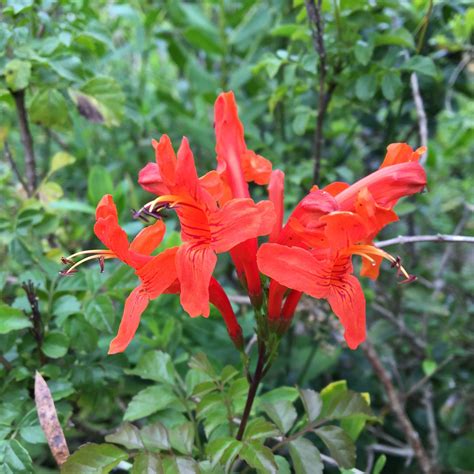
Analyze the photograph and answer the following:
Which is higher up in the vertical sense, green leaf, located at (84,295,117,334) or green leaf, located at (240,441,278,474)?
green leaf, located at (84,295,117,334)

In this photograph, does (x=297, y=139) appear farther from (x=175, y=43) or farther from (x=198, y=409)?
(x=198, y=409)

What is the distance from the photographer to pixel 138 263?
1.08 metres

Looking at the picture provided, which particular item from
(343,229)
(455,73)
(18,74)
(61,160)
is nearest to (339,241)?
(343,229)

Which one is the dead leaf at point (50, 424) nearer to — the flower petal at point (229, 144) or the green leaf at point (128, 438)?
the green leaf at point (128, 438)

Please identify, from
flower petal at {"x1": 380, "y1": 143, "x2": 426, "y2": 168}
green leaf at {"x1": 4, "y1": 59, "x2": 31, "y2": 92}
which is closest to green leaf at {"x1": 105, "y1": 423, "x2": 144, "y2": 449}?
flower petal at {"x1": 380, "y1": 143, "x2": 426, "y2": 168}

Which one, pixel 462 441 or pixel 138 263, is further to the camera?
pixel 462 441

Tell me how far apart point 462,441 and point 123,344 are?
137 cm

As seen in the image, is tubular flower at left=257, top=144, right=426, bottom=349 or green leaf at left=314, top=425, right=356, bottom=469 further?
green leaf at left=314, top=425, right=356, bottom=469

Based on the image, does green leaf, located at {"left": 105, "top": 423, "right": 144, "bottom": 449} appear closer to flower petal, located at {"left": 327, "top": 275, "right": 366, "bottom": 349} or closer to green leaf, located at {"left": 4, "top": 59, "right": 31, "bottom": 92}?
flower petal, located at {"left": 327, "top": 275, "right": 366, "bottom": 349}

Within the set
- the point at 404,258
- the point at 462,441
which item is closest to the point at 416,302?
the point at 404,258

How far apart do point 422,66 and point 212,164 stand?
1151 millimetres

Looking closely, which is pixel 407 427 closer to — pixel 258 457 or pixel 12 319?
pixel 258 457

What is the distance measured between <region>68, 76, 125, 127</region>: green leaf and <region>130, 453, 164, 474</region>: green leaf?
986 mm

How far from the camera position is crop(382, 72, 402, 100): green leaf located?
5.30 ft
